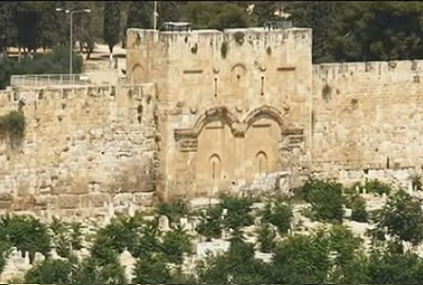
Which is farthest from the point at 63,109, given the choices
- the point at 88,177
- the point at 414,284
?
the point at 414,284

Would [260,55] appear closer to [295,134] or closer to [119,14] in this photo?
[295,134]

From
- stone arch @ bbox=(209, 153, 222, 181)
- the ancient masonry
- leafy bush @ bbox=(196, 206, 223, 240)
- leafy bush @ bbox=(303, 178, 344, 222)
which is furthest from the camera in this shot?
stone arch @ bbox=(209, 153, 222, 181)

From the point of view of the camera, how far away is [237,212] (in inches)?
1264

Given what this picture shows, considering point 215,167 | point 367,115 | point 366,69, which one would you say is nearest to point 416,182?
point 367,115

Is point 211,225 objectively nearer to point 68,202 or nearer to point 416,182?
point 68,202

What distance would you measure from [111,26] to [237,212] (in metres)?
13.6

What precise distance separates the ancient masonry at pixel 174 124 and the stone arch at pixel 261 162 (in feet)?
0.09

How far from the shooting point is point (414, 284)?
26719 millimetres

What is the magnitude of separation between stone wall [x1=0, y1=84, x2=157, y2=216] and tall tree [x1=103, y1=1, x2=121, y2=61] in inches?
375

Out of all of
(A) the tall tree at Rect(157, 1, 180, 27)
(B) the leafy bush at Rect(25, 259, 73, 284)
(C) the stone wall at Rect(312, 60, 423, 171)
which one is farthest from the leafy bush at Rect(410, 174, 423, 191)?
(A) the tall tree at Rect(157, 1, 180, 27)

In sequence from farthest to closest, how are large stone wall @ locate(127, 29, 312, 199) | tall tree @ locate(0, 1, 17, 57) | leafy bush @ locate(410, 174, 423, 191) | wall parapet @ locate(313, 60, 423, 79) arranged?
tall tree @ locate(0, 1, 17, 57), wall parapet @ locate(313, 60, 423, 79), leafy bush @ locate(410, 174, 423, 191), large stone wall @ locate(127, 29, 312, 199)

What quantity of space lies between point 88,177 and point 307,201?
437 centimetres

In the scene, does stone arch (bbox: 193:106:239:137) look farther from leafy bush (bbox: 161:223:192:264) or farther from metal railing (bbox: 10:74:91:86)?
leafy bush (bbox: 161:223:192:264)

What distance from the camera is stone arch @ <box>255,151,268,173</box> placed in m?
34.5
